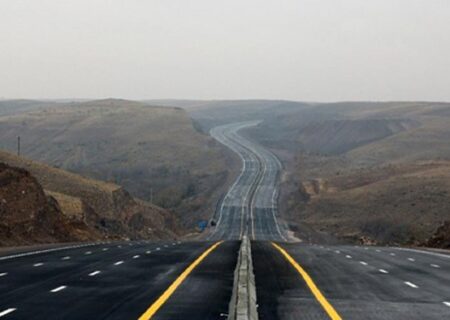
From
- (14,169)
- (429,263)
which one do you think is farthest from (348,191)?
(429,263)

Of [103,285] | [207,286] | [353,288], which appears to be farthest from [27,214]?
[353,288]

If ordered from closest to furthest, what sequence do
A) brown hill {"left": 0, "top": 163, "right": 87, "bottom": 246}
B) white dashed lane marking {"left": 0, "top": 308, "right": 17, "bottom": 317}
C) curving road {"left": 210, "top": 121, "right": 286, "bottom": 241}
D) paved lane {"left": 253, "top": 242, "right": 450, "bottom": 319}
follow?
white dashed lane marking {"left": 0, "top": 308, "right": 17, "bottom": 317} < paved lane {"left": 253, "top": 242, "right": 450, "bottom": 319} < brown hill {"left": 0, "top": 163, "right": 87, "bottom": 246} < curving road {"left": 210, "top": 121, "right": 286, "bottom": 241}

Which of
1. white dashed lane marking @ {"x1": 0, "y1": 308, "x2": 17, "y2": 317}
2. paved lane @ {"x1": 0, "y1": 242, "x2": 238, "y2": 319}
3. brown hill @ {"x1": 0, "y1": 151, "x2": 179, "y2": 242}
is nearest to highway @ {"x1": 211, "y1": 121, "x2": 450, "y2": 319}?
paved lane @ {"x1": 0, "y1": 242, "x2": 238, "y2": 319}

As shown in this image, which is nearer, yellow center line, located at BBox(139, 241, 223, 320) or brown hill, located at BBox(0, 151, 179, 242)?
yellow center line, located at BBox(139, 241, 223, 320)

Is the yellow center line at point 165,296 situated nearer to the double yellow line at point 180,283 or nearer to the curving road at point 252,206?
the double yellow line at point 180,283

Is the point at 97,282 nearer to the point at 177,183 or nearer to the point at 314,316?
the point at 314,316

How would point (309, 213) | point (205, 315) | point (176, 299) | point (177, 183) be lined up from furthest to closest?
point (177, 183) → point (309, 213) → point (176, 299) → point (205, 315)

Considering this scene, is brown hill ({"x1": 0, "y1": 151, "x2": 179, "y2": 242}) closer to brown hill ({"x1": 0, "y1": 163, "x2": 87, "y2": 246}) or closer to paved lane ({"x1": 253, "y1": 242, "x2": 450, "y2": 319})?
brown hill ({"x1": 0, "y1": 163, "x2": 87, "y2": 246})
